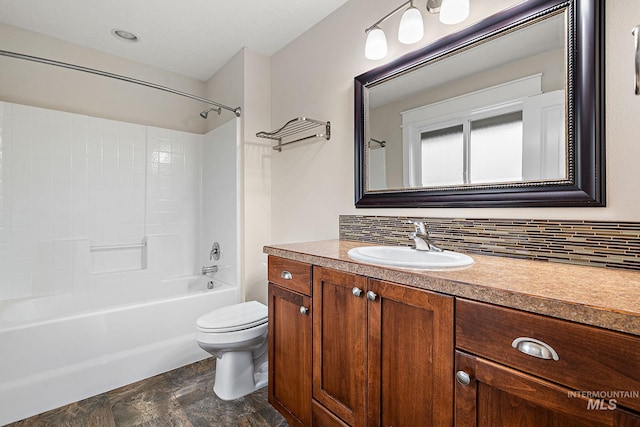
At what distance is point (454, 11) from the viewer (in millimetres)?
1289

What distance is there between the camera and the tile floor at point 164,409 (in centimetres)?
162

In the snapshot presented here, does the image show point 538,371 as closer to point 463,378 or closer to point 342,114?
point 463,378

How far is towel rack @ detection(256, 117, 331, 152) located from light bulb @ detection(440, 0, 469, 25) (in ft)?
2.93

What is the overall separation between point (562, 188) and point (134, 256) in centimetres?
304

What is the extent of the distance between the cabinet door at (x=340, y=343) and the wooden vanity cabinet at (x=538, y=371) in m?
0.37

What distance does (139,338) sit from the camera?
203cm

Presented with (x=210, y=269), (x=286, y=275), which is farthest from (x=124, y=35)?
(x=286, y=275)

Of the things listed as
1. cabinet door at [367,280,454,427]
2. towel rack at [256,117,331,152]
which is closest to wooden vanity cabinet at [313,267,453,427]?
cabinet door at [367,280,454,427]

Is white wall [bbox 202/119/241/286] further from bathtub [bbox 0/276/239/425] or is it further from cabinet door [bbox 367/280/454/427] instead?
cabinet door [bbox 367/280/454/427]

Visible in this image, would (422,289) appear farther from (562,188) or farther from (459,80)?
(459,80)

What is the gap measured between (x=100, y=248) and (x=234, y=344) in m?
1.61

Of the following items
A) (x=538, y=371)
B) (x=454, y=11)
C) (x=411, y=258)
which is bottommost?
(x=538, y=371)

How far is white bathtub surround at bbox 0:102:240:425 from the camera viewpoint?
1.79 m

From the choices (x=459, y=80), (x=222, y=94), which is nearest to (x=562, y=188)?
(x=459, y=80)
